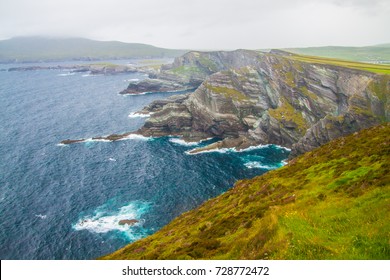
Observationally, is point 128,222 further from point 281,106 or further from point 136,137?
point 281,106

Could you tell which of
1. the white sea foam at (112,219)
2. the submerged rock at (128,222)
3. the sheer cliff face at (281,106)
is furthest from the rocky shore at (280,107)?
the submerged rock at (128,222)

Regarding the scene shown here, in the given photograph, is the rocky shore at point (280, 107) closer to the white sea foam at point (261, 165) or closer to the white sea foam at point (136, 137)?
the white sea foam at point (136, 137)

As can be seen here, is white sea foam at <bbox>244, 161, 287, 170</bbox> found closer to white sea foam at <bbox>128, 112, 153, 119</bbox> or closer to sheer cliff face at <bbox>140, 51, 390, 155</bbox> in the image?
sheer cliff face at <bbox>140, 51, 390, 155</bbox>

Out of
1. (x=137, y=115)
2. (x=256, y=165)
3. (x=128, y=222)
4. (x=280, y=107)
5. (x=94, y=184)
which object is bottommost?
(x=128, y=222)

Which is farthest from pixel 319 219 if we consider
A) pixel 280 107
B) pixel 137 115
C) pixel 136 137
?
pixel 137 115

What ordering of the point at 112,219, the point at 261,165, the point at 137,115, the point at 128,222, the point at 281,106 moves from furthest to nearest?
the point at 137,115
the point at 281,106
the point at 261,165
the point at 112,219
the point at 128,222

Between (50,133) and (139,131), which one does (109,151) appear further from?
(50,133)
